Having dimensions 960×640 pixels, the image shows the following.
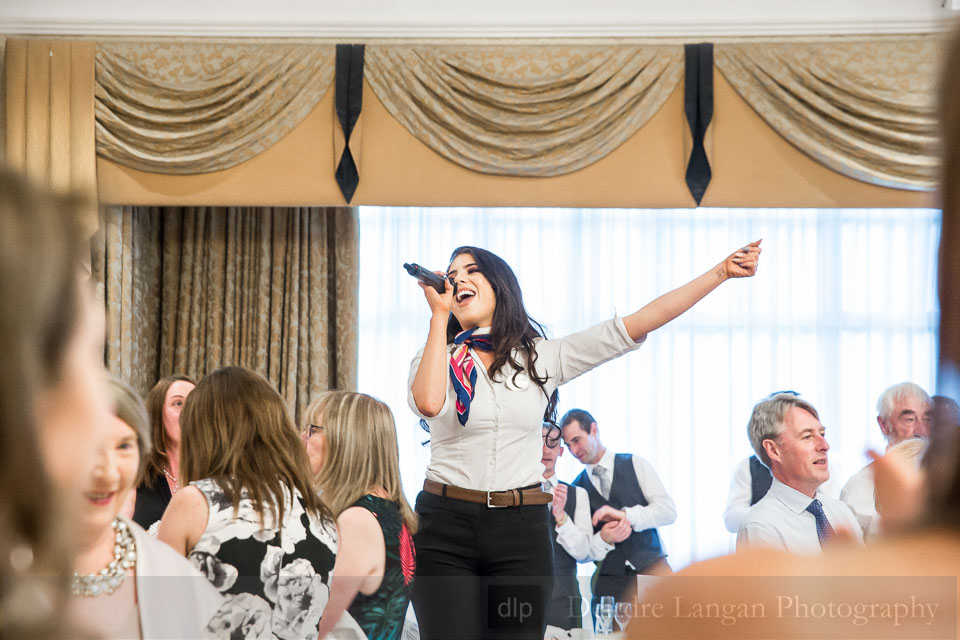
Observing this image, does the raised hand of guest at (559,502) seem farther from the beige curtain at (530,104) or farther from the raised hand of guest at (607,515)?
the beige curtain at (530,104)

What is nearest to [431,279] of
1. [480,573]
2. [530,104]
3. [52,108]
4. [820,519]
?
[480,573]

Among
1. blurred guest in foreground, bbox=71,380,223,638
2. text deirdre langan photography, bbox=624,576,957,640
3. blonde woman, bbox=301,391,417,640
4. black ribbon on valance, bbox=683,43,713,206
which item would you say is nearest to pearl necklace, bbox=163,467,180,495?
blonde woman, bbox=301,391,417,640

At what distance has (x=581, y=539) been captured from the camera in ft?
13.7

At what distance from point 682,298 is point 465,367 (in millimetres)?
645

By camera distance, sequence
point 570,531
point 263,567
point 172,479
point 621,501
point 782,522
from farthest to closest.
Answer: point 621,501 → point 570,531 → point 172,479 → point 782,522 → point 263,567

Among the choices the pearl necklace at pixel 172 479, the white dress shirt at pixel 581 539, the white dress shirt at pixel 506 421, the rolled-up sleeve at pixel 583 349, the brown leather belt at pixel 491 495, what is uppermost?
the rolled-up sleeve at pixel 583 349

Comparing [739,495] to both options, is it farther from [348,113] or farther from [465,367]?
[348,113]

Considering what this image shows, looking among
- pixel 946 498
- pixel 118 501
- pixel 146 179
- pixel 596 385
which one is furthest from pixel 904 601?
pixel 596 385

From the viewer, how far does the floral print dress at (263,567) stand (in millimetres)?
1847

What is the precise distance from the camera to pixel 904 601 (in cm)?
48

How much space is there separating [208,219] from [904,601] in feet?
16.3

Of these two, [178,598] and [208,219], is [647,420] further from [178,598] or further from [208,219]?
[178,598]

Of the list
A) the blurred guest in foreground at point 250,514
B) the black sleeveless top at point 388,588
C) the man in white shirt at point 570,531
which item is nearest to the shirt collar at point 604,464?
the man in white shirt at point 570,531

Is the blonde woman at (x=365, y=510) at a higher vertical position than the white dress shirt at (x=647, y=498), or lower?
higher
